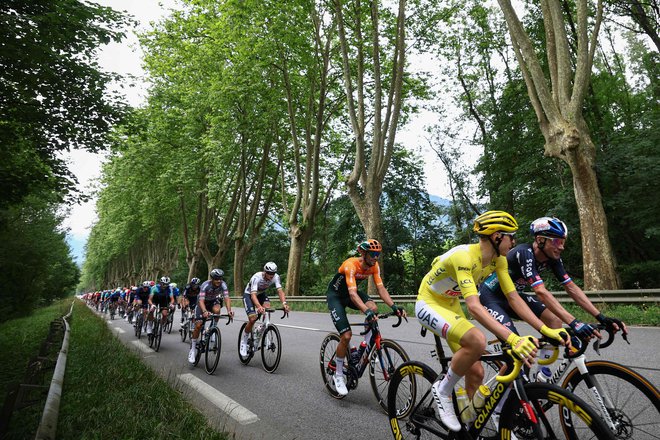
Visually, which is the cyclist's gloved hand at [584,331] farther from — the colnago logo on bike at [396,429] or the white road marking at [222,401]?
the white road marking at [222,401]

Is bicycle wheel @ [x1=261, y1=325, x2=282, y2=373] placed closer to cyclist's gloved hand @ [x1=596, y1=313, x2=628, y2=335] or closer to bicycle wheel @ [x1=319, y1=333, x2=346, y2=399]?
bicycle wheel @ [x1=319, y1=333, x2=346, y2=399]

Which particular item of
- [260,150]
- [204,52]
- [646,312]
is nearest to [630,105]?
[646,312]

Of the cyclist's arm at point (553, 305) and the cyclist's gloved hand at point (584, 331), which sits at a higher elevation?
the cyclist's arm at point (553, 305)

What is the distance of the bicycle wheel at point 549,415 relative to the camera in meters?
2.16

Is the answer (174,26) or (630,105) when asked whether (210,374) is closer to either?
(174,26)

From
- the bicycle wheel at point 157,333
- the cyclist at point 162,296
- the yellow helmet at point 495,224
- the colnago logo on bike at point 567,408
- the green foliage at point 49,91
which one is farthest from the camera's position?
the cyclist at point 162,296

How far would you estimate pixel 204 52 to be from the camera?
19.3 meters

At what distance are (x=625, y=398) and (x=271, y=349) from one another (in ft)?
17.2

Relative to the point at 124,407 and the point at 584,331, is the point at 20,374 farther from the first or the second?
the point at 584,331

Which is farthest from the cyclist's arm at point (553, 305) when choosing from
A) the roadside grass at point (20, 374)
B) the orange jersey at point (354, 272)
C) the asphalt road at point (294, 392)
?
the roadside grass at point (20, 374)

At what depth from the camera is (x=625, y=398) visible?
8.41 feet

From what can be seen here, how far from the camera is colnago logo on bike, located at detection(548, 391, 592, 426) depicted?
2.12 metres

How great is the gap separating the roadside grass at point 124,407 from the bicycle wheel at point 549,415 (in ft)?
8.10

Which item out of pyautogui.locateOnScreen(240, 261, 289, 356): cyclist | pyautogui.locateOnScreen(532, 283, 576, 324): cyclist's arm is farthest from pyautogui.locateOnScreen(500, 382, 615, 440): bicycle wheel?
pyautogui.locateOnScreen(240, 261, 289, 356): cyclist
